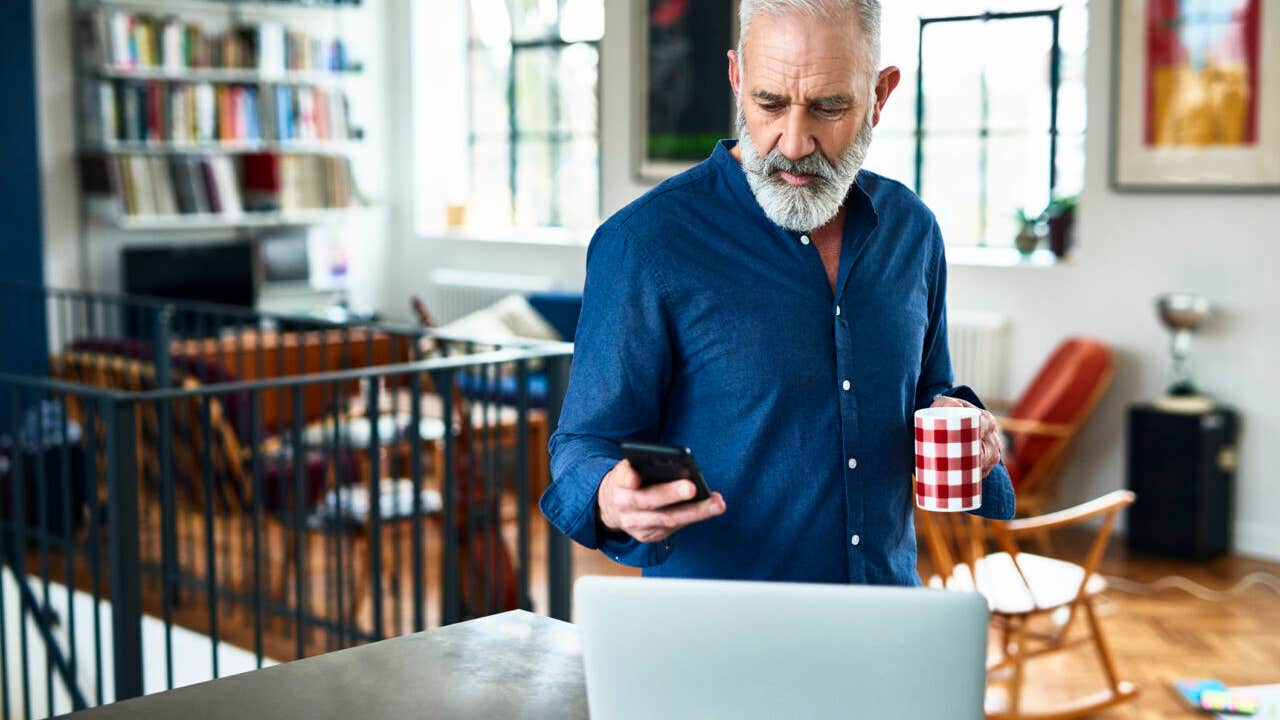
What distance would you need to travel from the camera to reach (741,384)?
1663 mm

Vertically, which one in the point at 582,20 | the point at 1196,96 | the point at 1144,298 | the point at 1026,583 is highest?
the point at 582,20

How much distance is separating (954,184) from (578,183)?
2.51m

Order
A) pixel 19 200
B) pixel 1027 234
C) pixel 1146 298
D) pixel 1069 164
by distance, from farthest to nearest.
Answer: pixel 19 200
pixel 1069 164
pixel 1027 234
pixel 1146 298

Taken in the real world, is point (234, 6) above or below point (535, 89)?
above

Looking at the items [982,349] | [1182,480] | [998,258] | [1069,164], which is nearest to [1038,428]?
[1182,480]

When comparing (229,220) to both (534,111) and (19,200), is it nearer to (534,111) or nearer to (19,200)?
(19,200)

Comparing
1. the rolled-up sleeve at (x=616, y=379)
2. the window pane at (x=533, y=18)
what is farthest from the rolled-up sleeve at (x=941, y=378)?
the window pane at (x=533, y=18)

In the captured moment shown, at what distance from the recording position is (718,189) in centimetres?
174

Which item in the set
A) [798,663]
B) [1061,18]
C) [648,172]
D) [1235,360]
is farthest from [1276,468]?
[798,663]

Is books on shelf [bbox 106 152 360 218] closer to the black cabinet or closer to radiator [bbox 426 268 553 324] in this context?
radiator [bbox 426 268 553 324]

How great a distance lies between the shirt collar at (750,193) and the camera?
1.72 m

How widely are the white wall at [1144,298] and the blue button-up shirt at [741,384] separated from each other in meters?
4.55

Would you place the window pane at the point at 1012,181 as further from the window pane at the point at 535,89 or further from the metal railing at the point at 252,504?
the window pane at the point at 535,89

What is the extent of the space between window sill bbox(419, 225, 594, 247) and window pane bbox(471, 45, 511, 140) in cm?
61
